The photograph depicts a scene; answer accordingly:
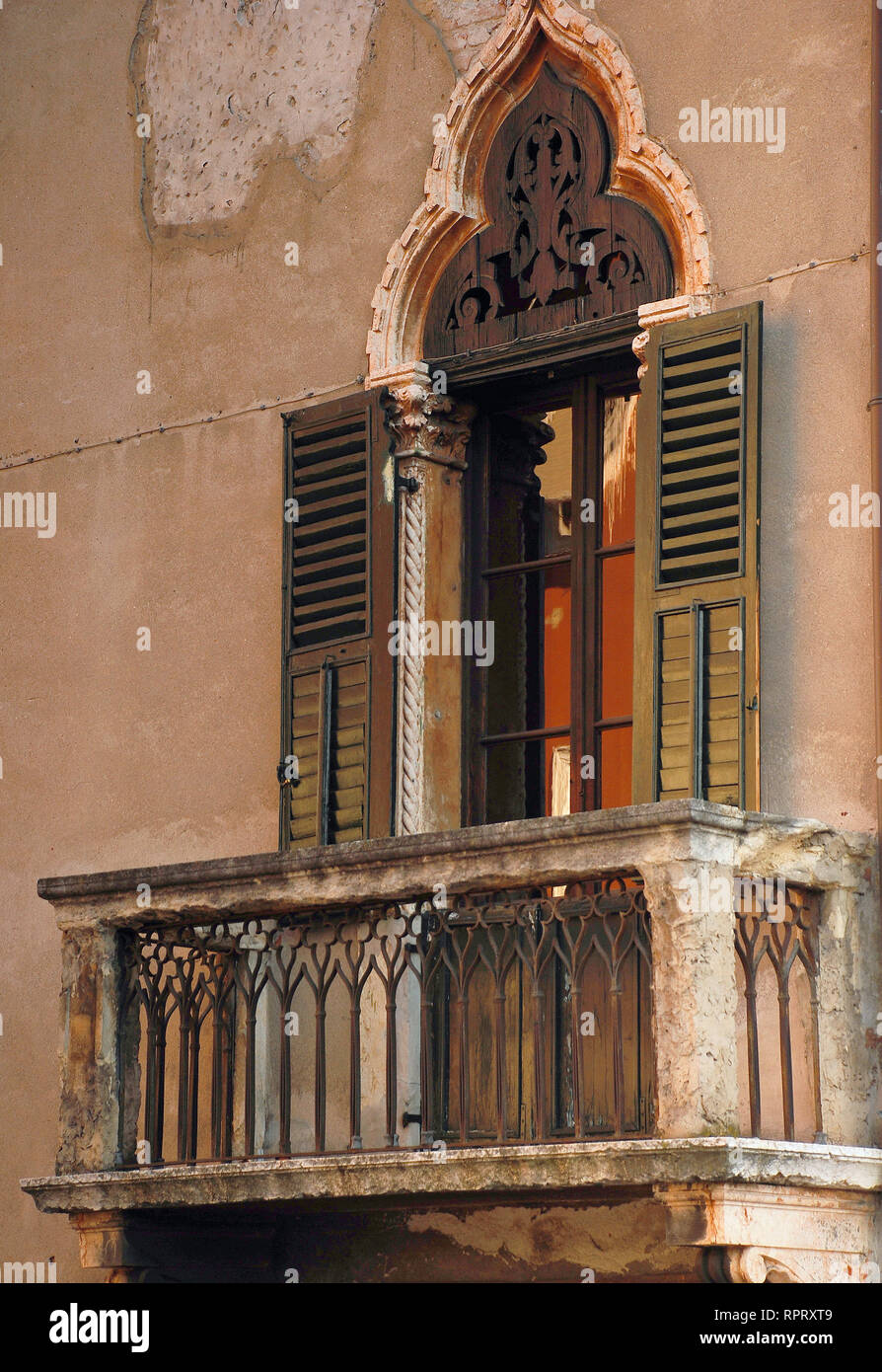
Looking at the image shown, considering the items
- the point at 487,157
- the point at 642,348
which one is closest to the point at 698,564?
the point at 642,348

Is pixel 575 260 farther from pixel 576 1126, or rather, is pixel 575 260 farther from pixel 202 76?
pixel 576 1126

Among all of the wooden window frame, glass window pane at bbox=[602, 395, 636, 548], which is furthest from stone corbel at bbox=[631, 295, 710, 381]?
glass window pane at bbox=[602, 395, 636, 548]

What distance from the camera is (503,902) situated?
7.09 metres

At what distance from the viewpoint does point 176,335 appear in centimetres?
907

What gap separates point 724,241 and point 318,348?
1.67 metres

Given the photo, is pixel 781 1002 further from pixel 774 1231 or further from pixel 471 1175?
pixel 471 1175

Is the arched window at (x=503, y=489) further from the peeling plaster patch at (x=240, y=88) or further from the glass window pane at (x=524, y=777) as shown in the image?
the peeling plaster patch at (x=240, y=88)

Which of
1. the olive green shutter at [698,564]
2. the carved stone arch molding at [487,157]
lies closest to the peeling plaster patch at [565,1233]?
the olive green shutter at [698,564]

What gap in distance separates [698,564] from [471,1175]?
195 cm

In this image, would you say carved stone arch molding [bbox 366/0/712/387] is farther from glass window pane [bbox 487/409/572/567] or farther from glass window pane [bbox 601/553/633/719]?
glass window pane [bbox 601/553/633/719]

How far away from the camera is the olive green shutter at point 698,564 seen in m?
7.18

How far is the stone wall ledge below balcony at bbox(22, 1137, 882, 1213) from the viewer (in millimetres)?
6266

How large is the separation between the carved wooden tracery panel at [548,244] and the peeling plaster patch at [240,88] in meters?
0.59

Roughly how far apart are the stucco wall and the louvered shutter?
0.70 feet
